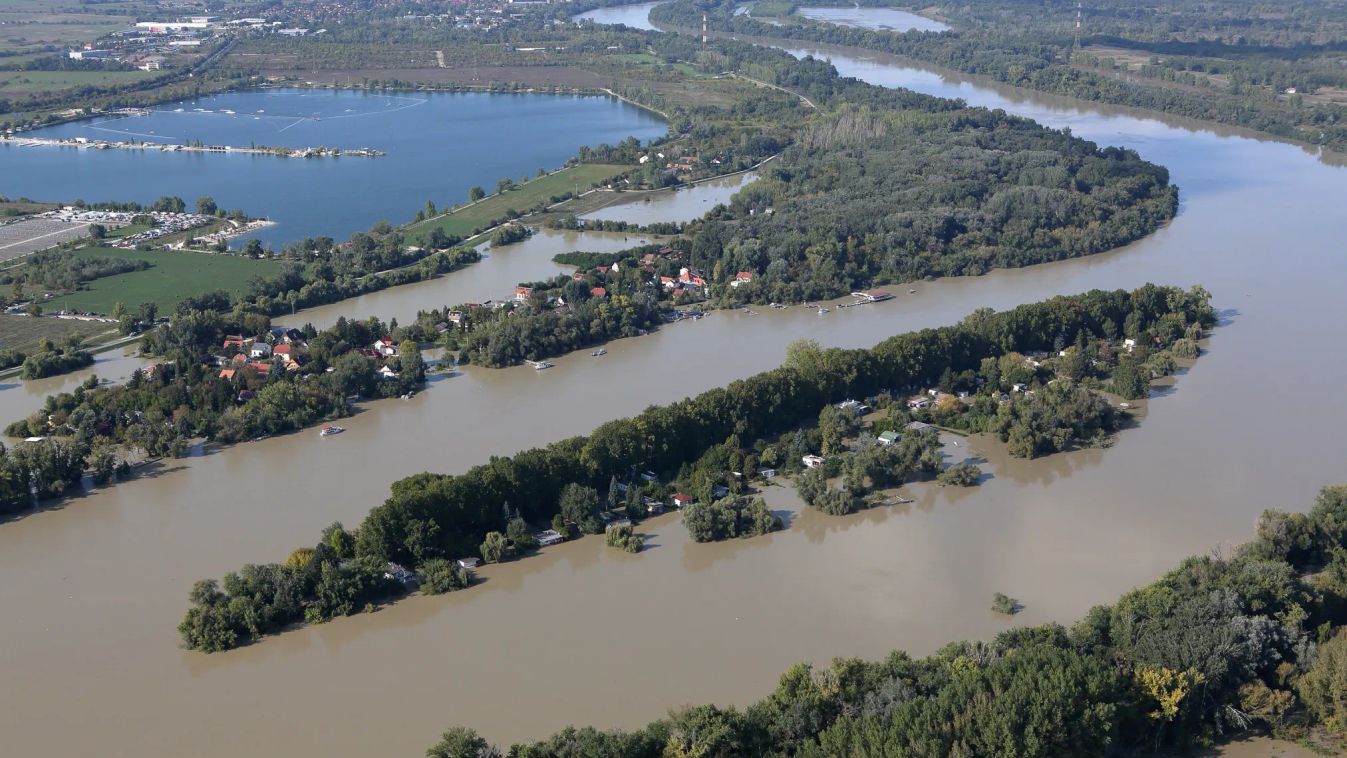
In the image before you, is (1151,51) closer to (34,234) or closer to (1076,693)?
(34,234)

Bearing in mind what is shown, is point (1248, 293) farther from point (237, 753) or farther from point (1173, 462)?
point (237, 753)

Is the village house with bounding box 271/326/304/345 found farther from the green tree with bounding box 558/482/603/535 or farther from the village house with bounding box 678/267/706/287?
the green tree with bounding box 558/482/603/535

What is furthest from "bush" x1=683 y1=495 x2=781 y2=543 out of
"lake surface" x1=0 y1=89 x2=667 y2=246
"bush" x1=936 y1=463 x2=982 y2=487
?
"lake surface" x1=0 y1=89 x2=667 y2=246

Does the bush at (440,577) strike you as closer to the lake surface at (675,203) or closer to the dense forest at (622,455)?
the dense forest at (622,455)

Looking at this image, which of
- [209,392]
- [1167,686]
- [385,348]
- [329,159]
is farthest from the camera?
[329,159]

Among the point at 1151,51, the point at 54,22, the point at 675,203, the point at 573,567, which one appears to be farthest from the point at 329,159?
the point at 54,22

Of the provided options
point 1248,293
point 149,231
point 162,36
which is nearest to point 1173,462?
point 1248,293
